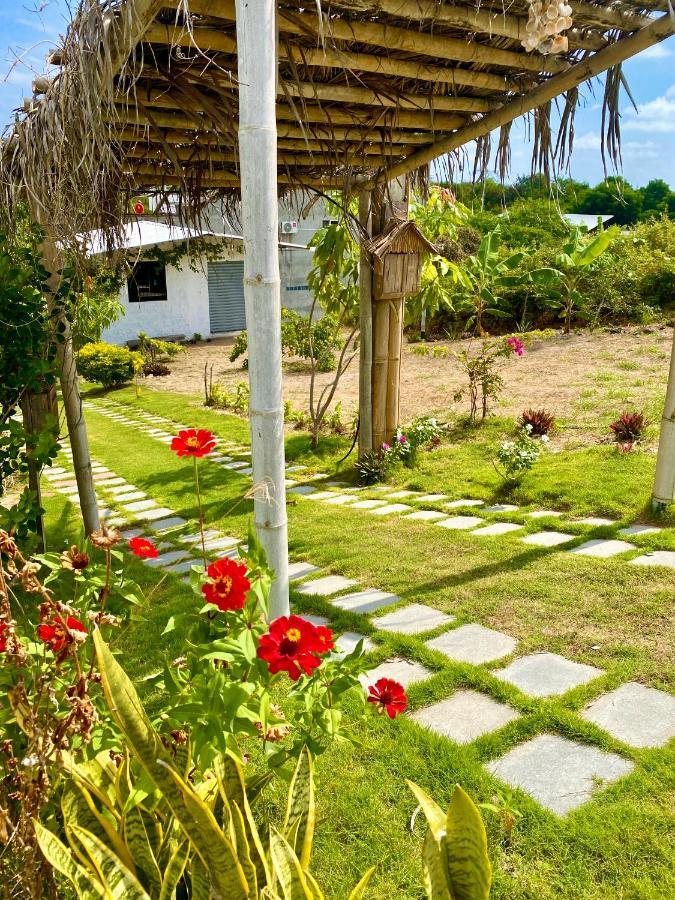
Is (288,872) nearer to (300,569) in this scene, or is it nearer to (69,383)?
A: (300,569)

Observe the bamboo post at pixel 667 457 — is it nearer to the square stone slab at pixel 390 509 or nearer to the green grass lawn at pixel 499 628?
the green grass lawn at pixel 499 628

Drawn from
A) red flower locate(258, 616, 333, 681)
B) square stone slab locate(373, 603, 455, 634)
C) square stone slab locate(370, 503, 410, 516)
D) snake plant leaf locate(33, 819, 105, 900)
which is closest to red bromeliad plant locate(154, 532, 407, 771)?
red flower locate(258, 616, 333, 681)

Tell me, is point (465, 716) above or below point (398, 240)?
below

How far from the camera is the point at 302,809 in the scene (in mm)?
1566

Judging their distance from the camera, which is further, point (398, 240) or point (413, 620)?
point (398, 240)

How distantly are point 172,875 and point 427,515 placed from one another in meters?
4.11

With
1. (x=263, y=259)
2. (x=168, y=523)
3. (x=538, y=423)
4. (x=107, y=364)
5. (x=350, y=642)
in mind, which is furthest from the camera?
(x=107, y=364)

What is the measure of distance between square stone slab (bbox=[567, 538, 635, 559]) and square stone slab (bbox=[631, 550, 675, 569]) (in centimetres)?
15

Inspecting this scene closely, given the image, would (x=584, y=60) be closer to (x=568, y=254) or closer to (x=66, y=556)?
(x=66, y=556)

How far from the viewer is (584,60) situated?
3707 mm

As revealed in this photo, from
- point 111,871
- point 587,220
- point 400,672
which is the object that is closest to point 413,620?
point 400,672

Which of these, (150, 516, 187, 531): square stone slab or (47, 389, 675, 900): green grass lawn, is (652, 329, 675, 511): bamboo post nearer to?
(47, 389, 675, 900): green grass lawn

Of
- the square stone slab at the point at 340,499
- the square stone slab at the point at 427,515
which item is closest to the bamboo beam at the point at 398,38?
the square stone slab at the point at 427,515

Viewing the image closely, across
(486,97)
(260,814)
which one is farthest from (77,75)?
(260,814)
